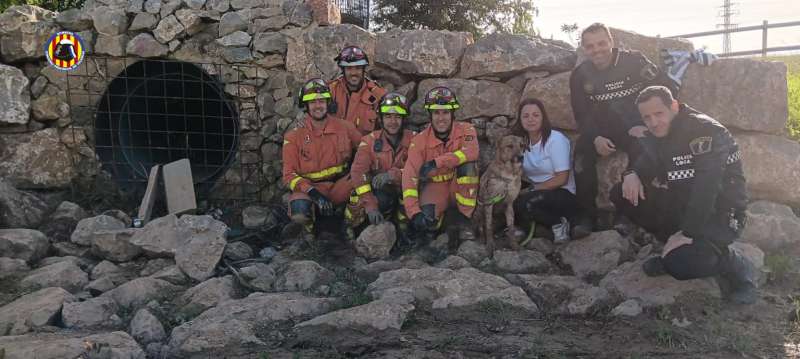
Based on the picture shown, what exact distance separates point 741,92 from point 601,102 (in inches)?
57.8

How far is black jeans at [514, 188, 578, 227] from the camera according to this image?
5.61 metres

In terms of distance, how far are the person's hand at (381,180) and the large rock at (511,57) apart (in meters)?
1.67

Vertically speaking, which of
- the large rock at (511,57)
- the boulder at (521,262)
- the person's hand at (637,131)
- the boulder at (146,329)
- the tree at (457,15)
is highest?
the tree at (457,15)

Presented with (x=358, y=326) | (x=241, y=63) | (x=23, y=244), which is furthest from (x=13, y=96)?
(x=358, y=326)

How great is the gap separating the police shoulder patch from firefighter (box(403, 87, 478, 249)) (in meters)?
1.86

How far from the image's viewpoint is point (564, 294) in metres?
4.67

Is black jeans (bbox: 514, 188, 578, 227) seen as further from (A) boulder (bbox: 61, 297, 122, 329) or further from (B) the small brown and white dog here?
(A) boulder (bbox: 61, 297, 122, 329)

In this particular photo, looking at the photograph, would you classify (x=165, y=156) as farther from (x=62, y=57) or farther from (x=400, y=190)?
(x=400, y=190)

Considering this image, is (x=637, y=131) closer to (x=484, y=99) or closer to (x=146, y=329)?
(x=484, y=99)

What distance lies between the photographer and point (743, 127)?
6.09 m

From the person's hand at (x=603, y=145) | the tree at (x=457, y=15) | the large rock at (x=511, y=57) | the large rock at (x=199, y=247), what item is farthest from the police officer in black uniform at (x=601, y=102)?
the tree at (x=457, y=15)

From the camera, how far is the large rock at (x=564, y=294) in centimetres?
445

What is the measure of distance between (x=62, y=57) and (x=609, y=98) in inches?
226

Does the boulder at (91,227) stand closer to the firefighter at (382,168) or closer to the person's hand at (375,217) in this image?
the firefighter at (382,168)
